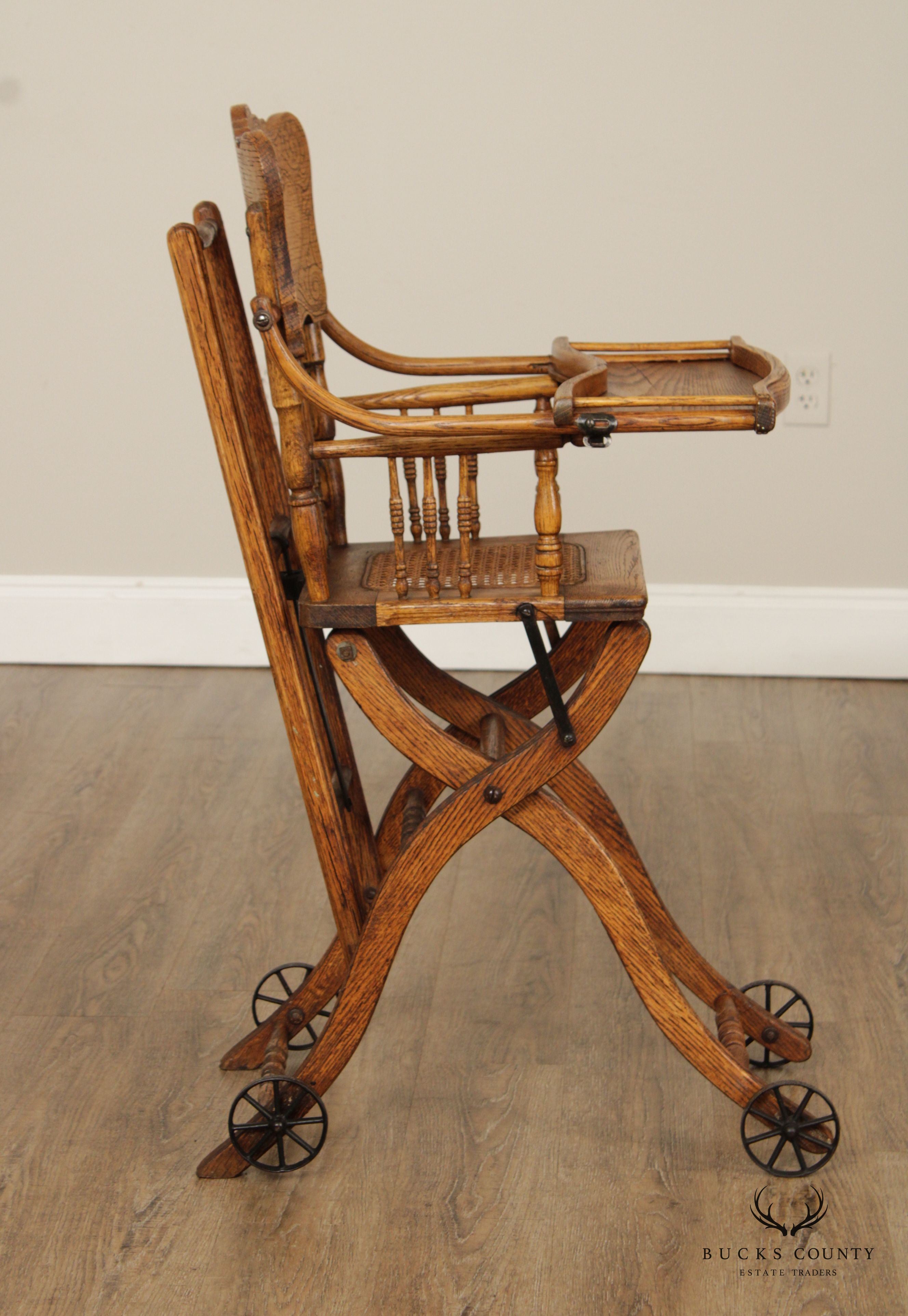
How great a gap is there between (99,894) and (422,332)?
4.19 ft

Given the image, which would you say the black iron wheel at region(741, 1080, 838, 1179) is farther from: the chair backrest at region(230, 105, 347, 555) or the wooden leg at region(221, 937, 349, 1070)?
the chair backrest at region(230, 105, 347, 555)

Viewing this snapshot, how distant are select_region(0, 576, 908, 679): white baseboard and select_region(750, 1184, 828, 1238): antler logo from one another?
1462 mm

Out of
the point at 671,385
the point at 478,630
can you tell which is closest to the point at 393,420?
the point at 671,385

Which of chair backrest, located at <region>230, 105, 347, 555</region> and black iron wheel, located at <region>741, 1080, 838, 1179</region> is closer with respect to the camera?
chair backrest, located at <region>230, 105, 347, 555</region>

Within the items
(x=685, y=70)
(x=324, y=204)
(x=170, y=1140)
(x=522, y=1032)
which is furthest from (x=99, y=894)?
(x=685, y=70)

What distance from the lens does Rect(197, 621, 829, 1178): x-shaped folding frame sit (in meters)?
1.43

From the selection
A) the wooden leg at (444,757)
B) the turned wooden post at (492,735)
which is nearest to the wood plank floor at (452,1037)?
the wooden leg at (444,757)

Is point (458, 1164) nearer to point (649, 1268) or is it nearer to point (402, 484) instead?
point (649, 1268)

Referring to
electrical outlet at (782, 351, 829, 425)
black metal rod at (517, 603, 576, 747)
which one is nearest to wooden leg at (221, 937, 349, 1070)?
black metal rod at (517, 603, 576, 747)

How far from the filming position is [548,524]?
1343 mm

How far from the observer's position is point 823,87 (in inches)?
97.7

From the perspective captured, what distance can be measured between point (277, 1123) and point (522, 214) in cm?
178

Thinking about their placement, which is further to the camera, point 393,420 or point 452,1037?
point 452,1037

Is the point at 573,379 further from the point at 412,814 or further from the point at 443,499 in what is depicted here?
the point at 412,814
